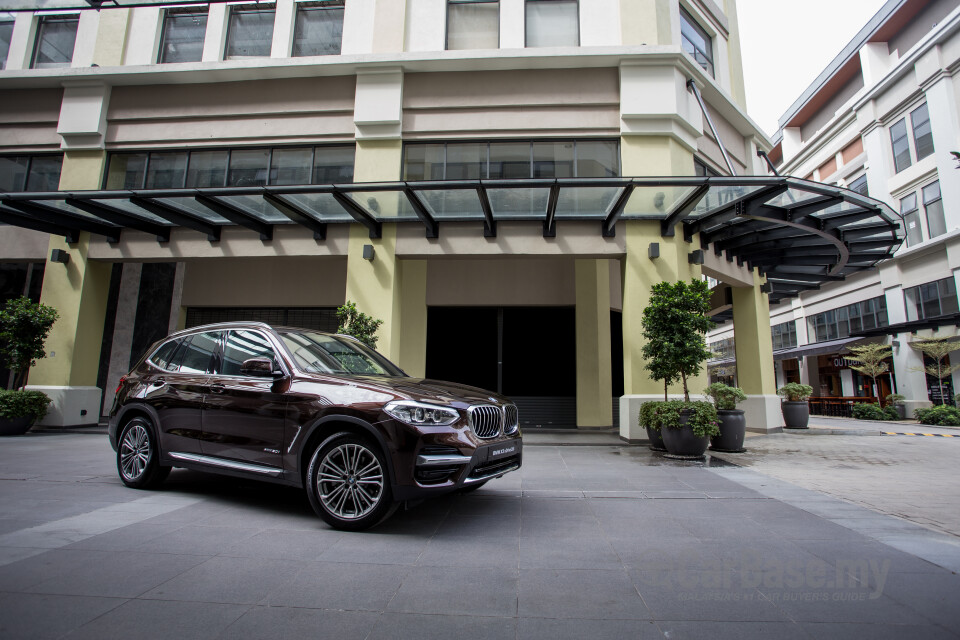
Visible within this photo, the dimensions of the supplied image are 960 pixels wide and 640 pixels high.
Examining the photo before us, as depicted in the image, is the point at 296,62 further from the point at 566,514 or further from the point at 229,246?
the point at 566,514

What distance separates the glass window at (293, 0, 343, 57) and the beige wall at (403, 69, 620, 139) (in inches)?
109

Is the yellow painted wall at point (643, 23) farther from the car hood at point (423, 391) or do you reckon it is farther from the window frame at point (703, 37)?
the car hood at point (423, 391)

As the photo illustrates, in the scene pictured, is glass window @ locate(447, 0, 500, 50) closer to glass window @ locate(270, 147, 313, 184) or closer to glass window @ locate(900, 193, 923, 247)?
glass window @ locate(270, 147, 313, 184)

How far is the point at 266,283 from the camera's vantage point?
1433 centimetres

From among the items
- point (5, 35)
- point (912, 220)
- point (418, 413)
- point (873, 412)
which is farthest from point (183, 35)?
point (912, 220)

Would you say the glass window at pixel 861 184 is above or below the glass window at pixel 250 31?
above

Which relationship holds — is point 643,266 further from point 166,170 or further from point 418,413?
point 166,170

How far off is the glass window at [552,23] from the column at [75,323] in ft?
38.9

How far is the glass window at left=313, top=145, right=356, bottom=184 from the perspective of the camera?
12.1 meters

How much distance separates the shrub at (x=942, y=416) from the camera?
Result: 18.3m

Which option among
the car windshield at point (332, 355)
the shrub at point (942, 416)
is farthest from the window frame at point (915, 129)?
the car windshield at point (332, 355)

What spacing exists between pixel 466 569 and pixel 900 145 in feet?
106

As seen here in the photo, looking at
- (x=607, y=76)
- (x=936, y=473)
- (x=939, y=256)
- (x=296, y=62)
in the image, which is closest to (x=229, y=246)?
(x=296, y=62)

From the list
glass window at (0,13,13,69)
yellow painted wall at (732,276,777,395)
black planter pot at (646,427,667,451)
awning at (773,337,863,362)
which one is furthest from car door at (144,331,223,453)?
awning at (773,337,863,362)
